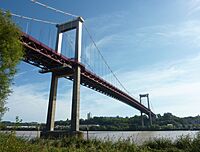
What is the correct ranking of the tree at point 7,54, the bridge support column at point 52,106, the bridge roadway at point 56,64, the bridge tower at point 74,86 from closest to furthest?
the tree at point 7,54 < the bridge roadway at point 56,64 < the bridge tower at point 74,86 < the bridge support column at point 52,106

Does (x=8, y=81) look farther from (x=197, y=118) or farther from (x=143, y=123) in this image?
(x=197, y=118)

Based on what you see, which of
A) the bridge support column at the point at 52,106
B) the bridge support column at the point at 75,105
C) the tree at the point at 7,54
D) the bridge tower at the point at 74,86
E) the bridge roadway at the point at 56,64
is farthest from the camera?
the bridge support column at the point at 52,106

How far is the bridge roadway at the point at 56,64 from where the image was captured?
923 inches

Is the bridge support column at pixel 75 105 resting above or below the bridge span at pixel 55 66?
below

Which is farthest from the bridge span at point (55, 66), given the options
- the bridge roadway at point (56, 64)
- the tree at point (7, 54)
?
the tree at point (7, 54)

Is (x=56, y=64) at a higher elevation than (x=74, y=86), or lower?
higher

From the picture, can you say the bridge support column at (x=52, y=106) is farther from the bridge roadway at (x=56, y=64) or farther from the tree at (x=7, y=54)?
the tree at (x=7, y=54)

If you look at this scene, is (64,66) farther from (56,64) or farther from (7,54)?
(7,54)

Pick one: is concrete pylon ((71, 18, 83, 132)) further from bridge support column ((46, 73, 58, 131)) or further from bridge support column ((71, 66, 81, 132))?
bridge support column ((46, 73, 58, 131))

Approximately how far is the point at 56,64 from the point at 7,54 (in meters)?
16.4

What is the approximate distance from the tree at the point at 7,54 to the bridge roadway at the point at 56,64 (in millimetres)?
9560

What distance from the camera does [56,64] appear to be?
2800 centimetres

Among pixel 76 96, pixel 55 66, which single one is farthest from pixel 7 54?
pixel 55 66

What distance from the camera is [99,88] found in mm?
34062
